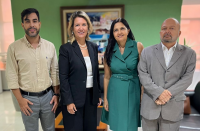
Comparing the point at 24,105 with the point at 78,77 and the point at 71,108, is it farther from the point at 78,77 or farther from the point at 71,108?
the point at 78,77

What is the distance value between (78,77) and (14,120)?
2349mm

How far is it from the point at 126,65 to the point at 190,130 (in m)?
1.45

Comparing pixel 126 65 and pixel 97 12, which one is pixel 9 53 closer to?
pixel 126 65

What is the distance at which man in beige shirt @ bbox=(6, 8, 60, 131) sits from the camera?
1.54 meters

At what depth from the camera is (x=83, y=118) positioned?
1716mm

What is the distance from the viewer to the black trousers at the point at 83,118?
1.64 metres

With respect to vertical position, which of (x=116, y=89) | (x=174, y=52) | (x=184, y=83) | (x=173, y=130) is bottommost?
(x=173, y=130)

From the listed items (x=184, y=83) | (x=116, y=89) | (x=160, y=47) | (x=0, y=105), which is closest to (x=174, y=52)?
(x=160, y=47)

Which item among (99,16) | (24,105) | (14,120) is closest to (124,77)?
(24,105)

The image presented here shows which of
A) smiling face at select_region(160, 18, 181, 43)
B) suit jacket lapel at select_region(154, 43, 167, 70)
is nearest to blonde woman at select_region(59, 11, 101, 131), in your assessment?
suit jacket lapel at select_region(154, 43, 167, 70)

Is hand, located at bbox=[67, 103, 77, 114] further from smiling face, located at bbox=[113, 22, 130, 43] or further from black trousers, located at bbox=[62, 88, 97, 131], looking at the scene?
smiling face, located at bbox=[113, 22, 130, 43]

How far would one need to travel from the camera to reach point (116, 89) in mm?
1673

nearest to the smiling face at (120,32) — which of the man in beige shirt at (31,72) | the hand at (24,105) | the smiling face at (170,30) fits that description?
the smiling face at (170,30)

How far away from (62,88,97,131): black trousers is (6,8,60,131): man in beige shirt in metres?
0.22
